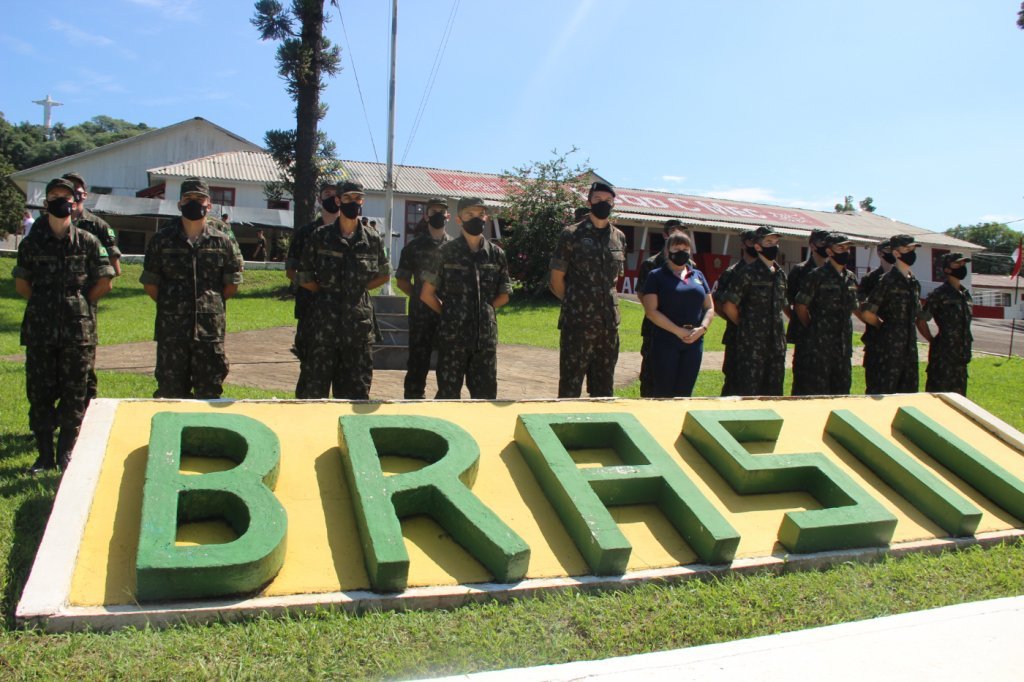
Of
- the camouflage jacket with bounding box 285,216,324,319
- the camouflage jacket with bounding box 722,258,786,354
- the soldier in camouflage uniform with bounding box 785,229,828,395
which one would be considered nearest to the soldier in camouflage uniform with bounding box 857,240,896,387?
the soldier in camouflage uniform with bounding box 785,229,828,395

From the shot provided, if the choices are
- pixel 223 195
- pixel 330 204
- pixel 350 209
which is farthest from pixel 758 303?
pixel 223 195

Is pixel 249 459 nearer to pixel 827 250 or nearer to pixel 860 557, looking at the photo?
pixel 860 557

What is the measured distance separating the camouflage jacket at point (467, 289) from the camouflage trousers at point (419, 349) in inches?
19.4

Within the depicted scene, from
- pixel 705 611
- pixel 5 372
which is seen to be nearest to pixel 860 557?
pixel 705 611

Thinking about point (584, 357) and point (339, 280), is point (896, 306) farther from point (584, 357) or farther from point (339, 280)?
point (339, 280)

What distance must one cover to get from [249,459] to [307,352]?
6.47 ft

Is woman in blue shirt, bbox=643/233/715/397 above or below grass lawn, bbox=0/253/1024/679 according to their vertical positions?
above

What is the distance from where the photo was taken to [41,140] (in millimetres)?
62938

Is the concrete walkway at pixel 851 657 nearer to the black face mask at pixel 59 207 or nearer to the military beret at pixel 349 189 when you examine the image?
the military beret at pixel 349 189

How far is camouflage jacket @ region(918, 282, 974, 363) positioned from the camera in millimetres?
7398

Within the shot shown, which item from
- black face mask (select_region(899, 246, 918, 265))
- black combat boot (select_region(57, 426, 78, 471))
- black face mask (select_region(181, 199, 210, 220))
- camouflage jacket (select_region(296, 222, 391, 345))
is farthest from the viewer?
black face mask (select_region(899, 246, 918, 265))

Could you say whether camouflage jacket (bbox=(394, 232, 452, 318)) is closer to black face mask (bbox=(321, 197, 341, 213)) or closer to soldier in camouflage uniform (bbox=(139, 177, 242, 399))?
black face mask (bbox=(321, 197, 341, 213))

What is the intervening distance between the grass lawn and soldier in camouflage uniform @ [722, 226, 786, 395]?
2.55m

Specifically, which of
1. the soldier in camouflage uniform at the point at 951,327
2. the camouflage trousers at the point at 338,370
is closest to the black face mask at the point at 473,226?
the camouflage trousers at the point at 338,370
